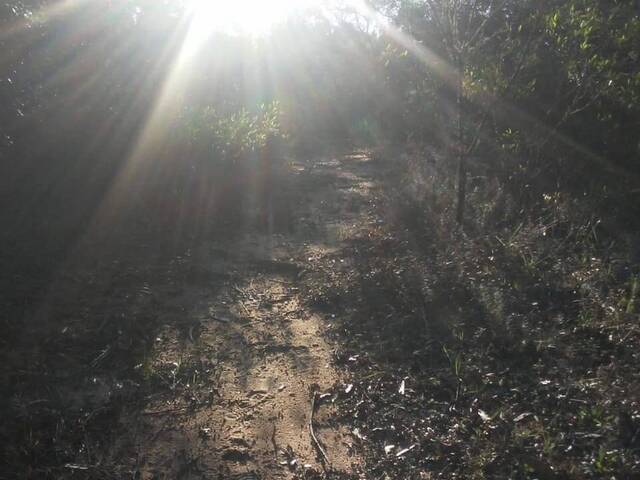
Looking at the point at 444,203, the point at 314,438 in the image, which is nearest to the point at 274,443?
the point at 314,438

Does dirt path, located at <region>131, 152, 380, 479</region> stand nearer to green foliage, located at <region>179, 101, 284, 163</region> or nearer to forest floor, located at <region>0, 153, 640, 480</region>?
forest floor, located at <region>0, 153, 640, 480</region>

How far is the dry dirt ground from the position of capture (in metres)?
3.01

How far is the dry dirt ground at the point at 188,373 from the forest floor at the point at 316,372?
1 cm

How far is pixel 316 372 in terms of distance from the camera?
3.87 m

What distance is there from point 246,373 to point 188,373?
1.32 feet

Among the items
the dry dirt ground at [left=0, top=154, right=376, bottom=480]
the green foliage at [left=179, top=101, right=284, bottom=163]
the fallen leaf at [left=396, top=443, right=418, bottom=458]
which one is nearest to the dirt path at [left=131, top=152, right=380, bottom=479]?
the dry dirt ground at [left=0, top=154, right=376, bottom=480]

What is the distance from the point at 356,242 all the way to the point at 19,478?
413 cm

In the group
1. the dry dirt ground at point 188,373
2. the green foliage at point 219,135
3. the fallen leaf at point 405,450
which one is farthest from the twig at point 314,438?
the green foliage at point 219,135

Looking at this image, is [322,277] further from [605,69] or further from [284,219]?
[605,69]

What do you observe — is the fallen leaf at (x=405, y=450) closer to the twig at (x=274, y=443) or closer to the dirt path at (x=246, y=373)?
the dirt path at (x=246, y=373)

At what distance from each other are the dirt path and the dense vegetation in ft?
0.95

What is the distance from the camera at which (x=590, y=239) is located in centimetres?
478

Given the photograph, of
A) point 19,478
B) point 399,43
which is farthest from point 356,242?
point 399,43

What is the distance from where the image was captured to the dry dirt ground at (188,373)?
301 cm
